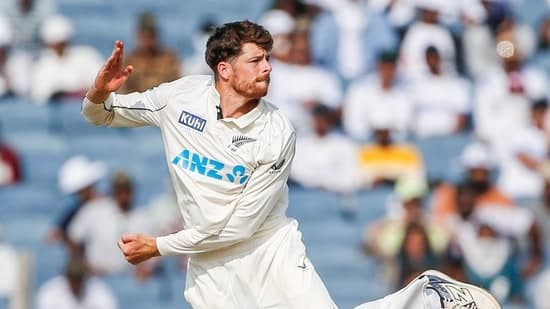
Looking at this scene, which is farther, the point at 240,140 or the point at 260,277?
the point at 260,277

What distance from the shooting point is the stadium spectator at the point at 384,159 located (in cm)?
1345

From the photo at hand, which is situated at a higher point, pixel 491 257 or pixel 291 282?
pixel 291 282

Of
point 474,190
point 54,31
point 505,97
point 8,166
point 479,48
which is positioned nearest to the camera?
point 474,190

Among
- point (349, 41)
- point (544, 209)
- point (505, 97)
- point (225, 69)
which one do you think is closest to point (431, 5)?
point (349, 41)

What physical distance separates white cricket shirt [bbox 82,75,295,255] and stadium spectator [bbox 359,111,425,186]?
6.37 m

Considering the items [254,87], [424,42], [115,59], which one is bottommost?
[424,42]

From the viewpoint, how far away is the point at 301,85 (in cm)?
1373

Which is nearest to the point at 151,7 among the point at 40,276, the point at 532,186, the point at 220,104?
the point at 40,276

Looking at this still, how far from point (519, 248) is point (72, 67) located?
14.1ft

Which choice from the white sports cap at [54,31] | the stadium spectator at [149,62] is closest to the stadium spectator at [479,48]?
the stadium spectator at [149,62]

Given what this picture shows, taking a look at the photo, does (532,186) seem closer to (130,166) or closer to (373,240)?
(373,240)

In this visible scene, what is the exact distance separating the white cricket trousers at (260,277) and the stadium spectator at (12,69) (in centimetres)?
710

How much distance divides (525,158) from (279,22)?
2.55m

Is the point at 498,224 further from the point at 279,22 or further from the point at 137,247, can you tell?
the point at 137,247
